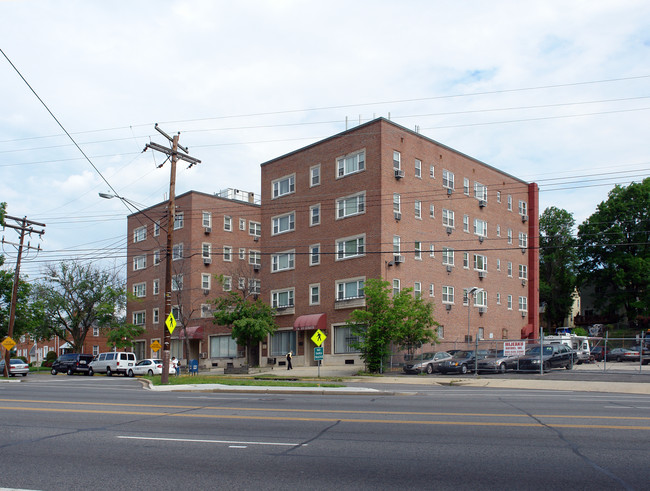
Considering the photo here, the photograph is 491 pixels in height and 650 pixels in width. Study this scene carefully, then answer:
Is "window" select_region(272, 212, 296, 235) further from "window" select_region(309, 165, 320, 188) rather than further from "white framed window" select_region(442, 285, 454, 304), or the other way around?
"white framed window" select_region(442, 285, 454, 304)

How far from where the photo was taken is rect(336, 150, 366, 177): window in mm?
44875

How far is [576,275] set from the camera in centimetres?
7644

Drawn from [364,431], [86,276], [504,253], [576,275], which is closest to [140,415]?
[364,431]

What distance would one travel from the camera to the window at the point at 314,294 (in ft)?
155

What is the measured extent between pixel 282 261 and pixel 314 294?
4.94 meters

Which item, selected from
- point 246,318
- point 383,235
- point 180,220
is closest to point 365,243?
point 383,235

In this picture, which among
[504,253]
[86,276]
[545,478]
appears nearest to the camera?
[545,478]

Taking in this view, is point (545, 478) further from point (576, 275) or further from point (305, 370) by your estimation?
point (576, 275)

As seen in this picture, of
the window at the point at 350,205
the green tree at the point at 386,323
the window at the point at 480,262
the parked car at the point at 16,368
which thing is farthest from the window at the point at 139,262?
the green tree at the point at 386,323

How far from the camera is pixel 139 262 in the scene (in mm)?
68125

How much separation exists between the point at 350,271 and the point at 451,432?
3319 centimetres

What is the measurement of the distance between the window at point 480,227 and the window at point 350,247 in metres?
12.1

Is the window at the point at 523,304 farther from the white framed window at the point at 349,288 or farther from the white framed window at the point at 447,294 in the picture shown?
the white framed window at the point at 349,288

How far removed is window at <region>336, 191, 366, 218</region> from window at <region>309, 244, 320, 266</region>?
10.5ft
